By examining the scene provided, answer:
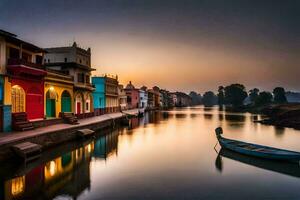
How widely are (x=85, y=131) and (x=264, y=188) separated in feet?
67.7

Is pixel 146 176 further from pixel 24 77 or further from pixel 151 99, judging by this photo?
pixel 151 99

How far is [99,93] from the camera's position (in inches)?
2112

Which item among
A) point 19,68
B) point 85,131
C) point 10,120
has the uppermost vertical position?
point 19,68

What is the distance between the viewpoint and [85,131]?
28.9 meters

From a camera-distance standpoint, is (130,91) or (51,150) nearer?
(51,150)

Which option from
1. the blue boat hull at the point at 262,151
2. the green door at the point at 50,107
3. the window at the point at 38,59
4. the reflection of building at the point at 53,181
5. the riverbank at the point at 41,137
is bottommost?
the reflection of building at the point at 53,181

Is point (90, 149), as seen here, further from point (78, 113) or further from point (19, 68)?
point (78, 113)

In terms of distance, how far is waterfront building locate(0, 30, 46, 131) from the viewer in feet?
72.6

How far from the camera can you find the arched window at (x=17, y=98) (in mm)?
23766

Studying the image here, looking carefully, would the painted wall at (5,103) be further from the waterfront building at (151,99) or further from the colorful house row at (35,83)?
the waterfront building at (151,99)

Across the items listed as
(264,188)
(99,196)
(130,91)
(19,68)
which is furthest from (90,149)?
(130,91)

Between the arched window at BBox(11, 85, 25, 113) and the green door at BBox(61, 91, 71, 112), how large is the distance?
1002 centimetres

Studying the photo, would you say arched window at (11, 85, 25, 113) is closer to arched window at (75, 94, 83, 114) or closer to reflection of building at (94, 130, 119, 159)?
reflection of building at (94, 130, 119, 159)

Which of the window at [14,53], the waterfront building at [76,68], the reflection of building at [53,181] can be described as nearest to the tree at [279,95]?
the waterfront building at [76,68]
